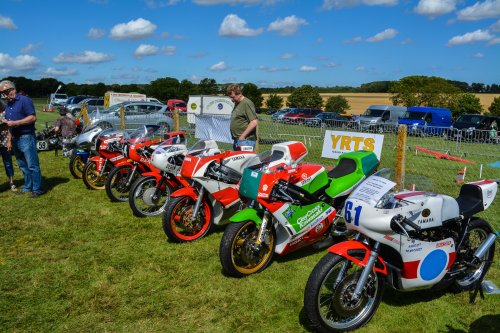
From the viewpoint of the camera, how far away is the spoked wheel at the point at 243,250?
4.09m

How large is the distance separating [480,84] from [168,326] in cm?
7786

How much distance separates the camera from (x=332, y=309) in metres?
3.33

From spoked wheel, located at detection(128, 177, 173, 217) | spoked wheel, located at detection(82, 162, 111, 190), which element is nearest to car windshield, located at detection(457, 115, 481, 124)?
spoked wheel, located at detection(82, 162, 111, 190)

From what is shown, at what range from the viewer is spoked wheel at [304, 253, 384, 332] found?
10.0 feet

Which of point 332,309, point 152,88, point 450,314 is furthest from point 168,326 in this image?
point 152,88

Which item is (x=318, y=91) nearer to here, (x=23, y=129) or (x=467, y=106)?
(x=467, y=106)

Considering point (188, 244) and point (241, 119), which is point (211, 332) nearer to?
point (188, 244)

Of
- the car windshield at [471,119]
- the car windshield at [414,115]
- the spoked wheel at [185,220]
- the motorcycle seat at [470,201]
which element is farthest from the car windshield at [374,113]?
the motorcycle seat at [470,201]

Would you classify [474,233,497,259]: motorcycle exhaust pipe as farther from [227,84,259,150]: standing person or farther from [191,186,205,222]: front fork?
[227,84,259,150]: standing person

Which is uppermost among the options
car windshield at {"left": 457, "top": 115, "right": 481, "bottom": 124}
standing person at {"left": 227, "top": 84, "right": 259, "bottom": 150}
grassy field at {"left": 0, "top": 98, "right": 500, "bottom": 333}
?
standing person at {"left": 227, "top": 84, "right": 259, "bottom": 150}

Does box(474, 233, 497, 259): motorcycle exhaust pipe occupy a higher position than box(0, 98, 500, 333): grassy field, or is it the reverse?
box(474, 233, 497, 259): motorcycle exhaust pipe

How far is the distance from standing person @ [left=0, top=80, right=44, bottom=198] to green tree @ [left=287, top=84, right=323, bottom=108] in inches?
1744

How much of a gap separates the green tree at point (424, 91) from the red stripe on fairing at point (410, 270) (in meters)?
41.6

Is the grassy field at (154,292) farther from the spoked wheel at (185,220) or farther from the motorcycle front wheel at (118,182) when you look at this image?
the motorcycle front wheel at (118,182)
